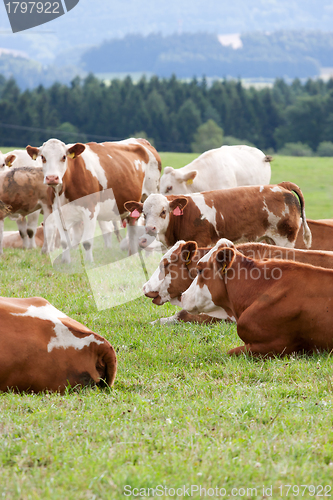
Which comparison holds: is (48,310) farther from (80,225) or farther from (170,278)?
(80,225)

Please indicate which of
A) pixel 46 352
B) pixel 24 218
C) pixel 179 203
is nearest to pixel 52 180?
pixel 179 203

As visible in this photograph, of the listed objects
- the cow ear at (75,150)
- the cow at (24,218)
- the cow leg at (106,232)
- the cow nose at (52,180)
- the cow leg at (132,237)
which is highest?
the cow ear at (75,150)

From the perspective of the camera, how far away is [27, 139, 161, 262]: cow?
9641mm

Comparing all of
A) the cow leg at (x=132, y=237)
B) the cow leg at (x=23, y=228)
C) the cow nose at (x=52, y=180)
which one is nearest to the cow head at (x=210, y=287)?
the cow nose at (x=52, y=180)

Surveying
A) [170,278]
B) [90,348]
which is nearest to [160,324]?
[170,278]

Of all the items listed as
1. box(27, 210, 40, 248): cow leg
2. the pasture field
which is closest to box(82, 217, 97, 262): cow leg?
box(27, 210, 40, 248): cow leg

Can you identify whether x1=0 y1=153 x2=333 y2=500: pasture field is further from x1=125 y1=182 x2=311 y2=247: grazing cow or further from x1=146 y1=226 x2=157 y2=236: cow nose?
x1=125 y1=182 x2=311 y2=247: grazing cow

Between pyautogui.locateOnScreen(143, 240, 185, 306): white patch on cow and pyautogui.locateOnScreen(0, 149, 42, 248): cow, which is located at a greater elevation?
pyautogui.locateOnScreen(143, 240, 185, 306): white patch on cow

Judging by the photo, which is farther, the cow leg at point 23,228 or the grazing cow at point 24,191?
the cow leg at point 23,228

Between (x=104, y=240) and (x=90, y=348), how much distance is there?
32.9 feet

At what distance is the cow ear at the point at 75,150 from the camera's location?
Result: 9.80 m

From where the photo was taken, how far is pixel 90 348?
14.2ft

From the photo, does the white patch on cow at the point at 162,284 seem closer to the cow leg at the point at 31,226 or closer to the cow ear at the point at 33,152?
the cow ear at the point at 33,152

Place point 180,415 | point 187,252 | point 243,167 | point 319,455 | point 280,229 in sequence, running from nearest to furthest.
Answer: point 319,455
point 180,415
point 187,252
point 280,229
point 243,167
